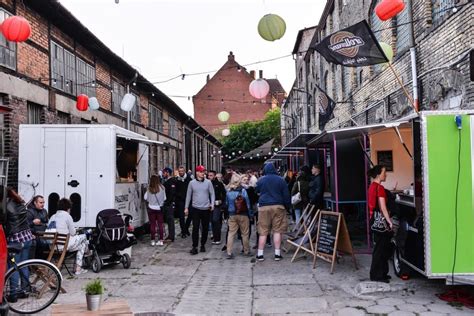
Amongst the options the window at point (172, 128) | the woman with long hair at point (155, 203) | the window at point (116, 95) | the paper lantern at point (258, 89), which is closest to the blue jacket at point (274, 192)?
the woman with long hair at point (155, 203)

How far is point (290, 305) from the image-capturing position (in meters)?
6.43

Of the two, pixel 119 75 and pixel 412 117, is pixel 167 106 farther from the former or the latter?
pixel 412 117

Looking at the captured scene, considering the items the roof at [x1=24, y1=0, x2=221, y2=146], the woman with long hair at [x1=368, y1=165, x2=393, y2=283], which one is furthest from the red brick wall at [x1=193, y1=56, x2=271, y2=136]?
the woman with long hair at [x1=368, y1=165, x2=393, y2=283]

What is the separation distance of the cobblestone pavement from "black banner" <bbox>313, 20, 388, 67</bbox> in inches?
134

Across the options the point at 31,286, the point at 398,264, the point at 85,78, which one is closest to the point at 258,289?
the point at 398,264

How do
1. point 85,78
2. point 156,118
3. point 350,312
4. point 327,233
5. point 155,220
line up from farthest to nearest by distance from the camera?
point 156,118
point 85,78
point 155,220
point 327,233
point 350,312

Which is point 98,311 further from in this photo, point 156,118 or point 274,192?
point 156,118

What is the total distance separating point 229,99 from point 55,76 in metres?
54.0

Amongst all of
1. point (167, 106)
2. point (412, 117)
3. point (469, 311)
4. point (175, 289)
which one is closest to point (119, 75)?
point (167, 106)

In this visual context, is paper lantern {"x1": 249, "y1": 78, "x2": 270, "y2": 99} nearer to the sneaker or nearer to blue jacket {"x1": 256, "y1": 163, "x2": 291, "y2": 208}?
blue jacket {"x1": 256, "y1": 163, "x2": 291, "y2": 208}

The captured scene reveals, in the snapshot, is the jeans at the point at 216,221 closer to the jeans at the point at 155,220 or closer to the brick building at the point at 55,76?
the jeans at the point at 155,220

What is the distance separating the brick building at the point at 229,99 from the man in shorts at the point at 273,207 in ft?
190

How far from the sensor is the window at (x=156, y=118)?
87.1ft

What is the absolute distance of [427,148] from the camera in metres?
6.29
